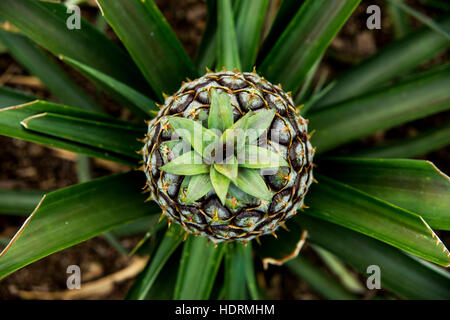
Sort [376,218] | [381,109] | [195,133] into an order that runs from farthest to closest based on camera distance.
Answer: [381,109] → [376,218] → [195,133]

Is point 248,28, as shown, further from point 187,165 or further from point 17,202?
point 17,202

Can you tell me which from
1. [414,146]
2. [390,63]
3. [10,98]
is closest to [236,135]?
[10,98]

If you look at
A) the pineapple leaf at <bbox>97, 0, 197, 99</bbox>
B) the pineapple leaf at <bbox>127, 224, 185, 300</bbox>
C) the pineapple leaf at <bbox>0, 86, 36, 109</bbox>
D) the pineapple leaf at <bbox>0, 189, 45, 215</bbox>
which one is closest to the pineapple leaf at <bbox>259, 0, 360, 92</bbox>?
the pineapple leaf at <bbox>97, 0, 197, 99</bbox>

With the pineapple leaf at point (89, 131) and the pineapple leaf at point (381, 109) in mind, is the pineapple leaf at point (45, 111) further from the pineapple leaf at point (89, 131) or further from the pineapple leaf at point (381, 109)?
the pineapple leaf at point (381, 109)

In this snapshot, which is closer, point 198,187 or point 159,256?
point 198,187

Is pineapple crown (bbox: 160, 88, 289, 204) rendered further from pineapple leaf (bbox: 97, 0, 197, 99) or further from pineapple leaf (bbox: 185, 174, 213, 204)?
pineapple leaf (bbox: 97, 0, 197, 99)

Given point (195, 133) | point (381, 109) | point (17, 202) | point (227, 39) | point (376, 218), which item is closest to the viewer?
point (195, 133)

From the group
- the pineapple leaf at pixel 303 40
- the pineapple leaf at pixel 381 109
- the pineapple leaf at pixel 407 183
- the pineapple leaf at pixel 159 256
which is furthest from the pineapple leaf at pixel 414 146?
the pineapple leaf at pixel 159 256
